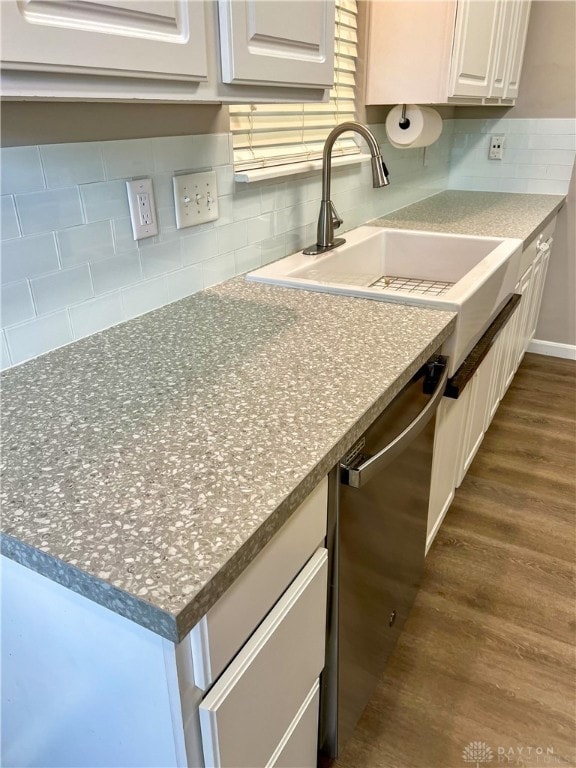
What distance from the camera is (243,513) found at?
62cm

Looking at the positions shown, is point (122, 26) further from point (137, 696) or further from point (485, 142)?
point (485, 142)

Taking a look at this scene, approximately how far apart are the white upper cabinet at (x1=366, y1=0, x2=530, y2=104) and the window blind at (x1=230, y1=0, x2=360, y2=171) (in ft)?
0.27

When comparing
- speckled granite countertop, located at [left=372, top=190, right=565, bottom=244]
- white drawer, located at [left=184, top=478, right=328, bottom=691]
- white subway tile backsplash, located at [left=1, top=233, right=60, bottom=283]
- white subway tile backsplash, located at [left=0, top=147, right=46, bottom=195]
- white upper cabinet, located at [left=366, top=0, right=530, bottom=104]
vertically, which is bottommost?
white drawer, located at [left=184, top=478, right=328, bottom=691]

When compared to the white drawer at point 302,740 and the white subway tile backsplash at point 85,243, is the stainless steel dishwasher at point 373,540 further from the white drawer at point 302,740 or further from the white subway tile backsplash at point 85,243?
the white subway tile backsplash at point 85,243

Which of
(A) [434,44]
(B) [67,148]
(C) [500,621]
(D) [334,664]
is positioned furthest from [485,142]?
(D) [334,664]

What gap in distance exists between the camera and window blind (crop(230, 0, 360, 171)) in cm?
147

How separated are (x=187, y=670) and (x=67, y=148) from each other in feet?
2.78

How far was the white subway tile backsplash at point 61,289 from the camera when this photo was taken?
98 centimetres

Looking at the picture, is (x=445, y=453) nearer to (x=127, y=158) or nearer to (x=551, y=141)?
(x=127, y=158)

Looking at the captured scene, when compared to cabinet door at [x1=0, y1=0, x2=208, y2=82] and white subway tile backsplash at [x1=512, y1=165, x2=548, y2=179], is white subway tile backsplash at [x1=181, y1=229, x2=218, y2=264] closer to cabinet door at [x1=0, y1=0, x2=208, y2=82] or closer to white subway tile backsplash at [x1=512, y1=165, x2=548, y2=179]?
cabinet door at [x1=0, y1=0, x2=208, y2=82]

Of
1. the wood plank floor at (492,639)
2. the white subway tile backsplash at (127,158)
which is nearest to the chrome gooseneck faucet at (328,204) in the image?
the white subway tile backsplash at (127,158)

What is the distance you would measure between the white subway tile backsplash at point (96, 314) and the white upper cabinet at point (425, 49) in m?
1.34

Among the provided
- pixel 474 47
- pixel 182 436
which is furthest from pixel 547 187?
pixel 182 436

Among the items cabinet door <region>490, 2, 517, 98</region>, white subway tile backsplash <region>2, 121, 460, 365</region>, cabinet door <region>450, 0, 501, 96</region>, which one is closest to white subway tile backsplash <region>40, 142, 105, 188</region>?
white subway tile backsplash <region>2, 121, 460, 365</region>
